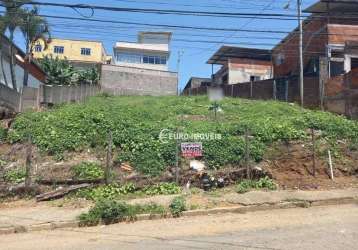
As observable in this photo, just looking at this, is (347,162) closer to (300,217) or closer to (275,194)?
(275,194)

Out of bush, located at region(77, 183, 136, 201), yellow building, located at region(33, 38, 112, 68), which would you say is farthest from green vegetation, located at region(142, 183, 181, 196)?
yellow building, located at region(33, 38, 112, 68)

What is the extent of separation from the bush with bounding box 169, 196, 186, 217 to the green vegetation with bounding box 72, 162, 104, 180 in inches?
125

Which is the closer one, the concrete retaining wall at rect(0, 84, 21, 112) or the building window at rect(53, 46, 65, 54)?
the concrete retaining wall at rect(0, 84, 21, 112)

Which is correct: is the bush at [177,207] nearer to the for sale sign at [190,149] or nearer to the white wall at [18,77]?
the for sale sign at [190,149]

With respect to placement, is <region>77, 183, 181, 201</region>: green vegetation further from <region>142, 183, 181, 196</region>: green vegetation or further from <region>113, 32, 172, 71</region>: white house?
<region>113, 32, 172, 71</region>: white house

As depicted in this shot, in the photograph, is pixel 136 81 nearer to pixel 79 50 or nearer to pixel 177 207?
pixel 79 50

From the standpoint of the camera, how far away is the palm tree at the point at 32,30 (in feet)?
119

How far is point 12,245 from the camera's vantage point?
1000cm

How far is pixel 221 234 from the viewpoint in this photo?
10234 mm

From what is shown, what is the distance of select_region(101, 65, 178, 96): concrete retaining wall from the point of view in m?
45.0

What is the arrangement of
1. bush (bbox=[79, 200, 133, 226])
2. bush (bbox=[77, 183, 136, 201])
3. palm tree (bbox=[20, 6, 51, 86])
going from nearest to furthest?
bush (bbox=[79, 200, 133, 226]) < bush (bbox=[77, 183, 136, 201]) < palm tree (bbox=[20, 6, 51, 86])

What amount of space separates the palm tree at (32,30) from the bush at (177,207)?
83.0ft

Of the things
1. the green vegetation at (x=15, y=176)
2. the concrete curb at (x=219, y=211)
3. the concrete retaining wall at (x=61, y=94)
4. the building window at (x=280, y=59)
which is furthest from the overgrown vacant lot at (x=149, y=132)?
the building window at (x=280, y=59)

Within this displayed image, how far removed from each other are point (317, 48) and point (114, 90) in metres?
16.7
